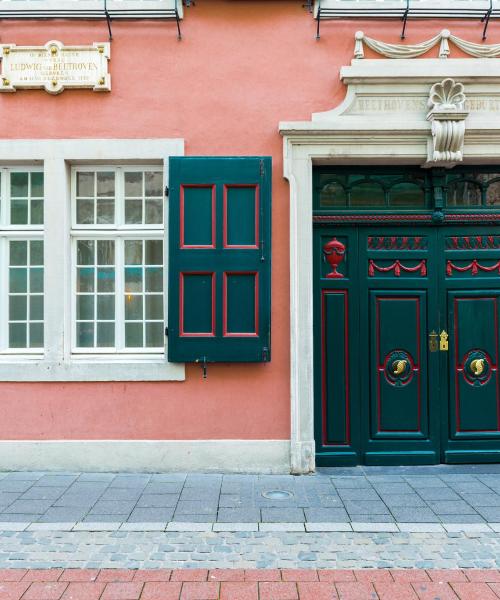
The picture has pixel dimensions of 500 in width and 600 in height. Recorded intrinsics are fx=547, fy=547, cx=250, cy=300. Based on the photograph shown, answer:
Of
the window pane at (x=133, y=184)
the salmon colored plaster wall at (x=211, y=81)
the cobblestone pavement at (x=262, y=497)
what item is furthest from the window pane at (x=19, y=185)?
the cobblestone pavement at (x=262, y=497)

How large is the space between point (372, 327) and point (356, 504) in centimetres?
196

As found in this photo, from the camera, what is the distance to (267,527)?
14.4 feet

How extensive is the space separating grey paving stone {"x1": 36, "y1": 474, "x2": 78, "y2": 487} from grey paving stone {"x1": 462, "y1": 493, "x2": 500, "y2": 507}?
3.79m

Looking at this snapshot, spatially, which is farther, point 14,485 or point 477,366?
point 477,366

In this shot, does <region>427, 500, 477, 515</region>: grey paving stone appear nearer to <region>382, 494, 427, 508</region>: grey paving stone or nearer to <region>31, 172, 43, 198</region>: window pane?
<region>382, 494, 427, 508</region>: grey paving stone

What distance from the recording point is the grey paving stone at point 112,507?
470 centimetres

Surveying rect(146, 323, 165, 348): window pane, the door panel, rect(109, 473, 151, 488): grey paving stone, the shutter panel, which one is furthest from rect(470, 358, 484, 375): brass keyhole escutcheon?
rect(109, 473, 151, 488): grey paving stone

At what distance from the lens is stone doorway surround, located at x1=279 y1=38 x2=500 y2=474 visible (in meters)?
5.69

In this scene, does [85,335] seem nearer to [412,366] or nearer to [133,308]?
[133,308]

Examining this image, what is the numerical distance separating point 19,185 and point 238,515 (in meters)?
4.18

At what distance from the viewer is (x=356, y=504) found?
16.0ft

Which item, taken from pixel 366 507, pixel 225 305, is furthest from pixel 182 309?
pixel 366 507

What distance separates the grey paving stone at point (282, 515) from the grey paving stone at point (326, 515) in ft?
0.22

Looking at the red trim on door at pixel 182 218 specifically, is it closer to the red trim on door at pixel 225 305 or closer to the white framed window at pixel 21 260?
the red trim on door at pixel 225 305
